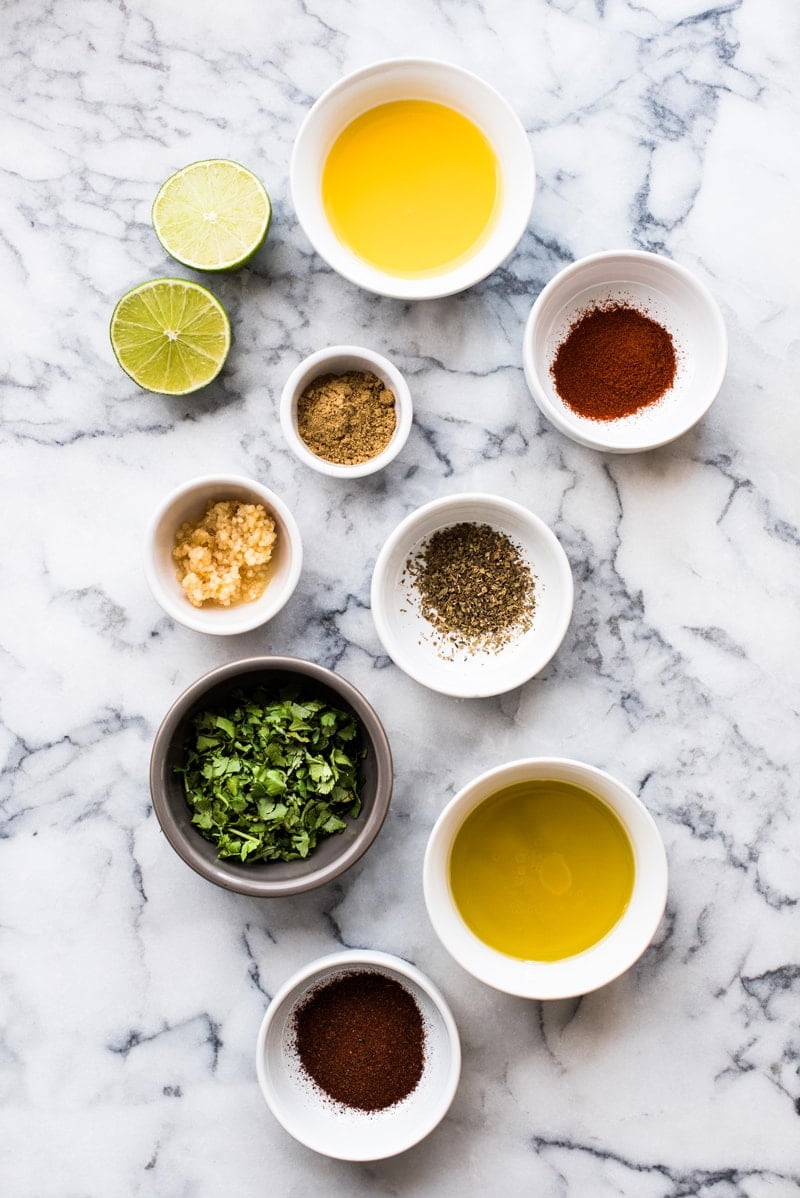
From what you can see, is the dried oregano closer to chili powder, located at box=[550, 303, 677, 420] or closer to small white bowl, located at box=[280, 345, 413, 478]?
small white bowl, located at box=[280, 345, 413, 478]

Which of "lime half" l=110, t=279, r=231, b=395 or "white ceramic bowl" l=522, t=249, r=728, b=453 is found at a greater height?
"white ceramic bowl" l=522, t=249, r=728, b=453

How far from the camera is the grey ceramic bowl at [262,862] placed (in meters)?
1.71

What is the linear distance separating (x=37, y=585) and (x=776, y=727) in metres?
1.53

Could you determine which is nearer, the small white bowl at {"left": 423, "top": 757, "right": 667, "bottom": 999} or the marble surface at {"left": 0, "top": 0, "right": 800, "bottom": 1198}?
the small white bowl at {"left": 423, "top": 757, "right": 667, "bottom": 999}

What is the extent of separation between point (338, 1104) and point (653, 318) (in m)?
1.67

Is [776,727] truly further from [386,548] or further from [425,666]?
[386,548]

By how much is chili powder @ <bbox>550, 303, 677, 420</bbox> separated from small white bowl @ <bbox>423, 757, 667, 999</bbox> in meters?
0.71

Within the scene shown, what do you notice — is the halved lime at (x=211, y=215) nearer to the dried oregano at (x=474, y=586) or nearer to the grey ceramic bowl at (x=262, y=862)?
the dried oregano at (x=474, y=586)

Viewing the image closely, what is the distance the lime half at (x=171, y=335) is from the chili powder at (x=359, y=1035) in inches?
47.7

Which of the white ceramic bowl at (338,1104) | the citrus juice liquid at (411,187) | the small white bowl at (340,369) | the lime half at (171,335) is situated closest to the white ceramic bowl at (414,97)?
A: the citrus juice liquid at (411,187)

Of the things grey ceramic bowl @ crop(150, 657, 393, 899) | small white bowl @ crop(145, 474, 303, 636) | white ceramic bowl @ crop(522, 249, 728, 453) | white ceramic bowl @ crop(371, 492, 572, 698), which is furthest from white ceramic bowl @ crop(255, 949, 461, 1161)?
white ceramic bowl @ crop(522, 249, 728, 453)

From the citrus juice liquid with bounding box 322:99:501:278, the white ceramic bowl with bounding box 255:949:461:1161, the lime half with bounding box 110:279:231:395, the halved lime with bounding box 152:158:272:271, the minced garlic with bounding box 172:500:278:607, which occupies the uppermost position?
the citrus juice liquid with bounding box 322:99:501:278

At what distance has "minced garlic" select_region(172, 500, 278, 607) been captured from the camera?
1.79 meters

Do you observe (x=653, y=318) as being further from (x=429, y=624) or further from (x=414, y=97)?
(x=429, y=624)
